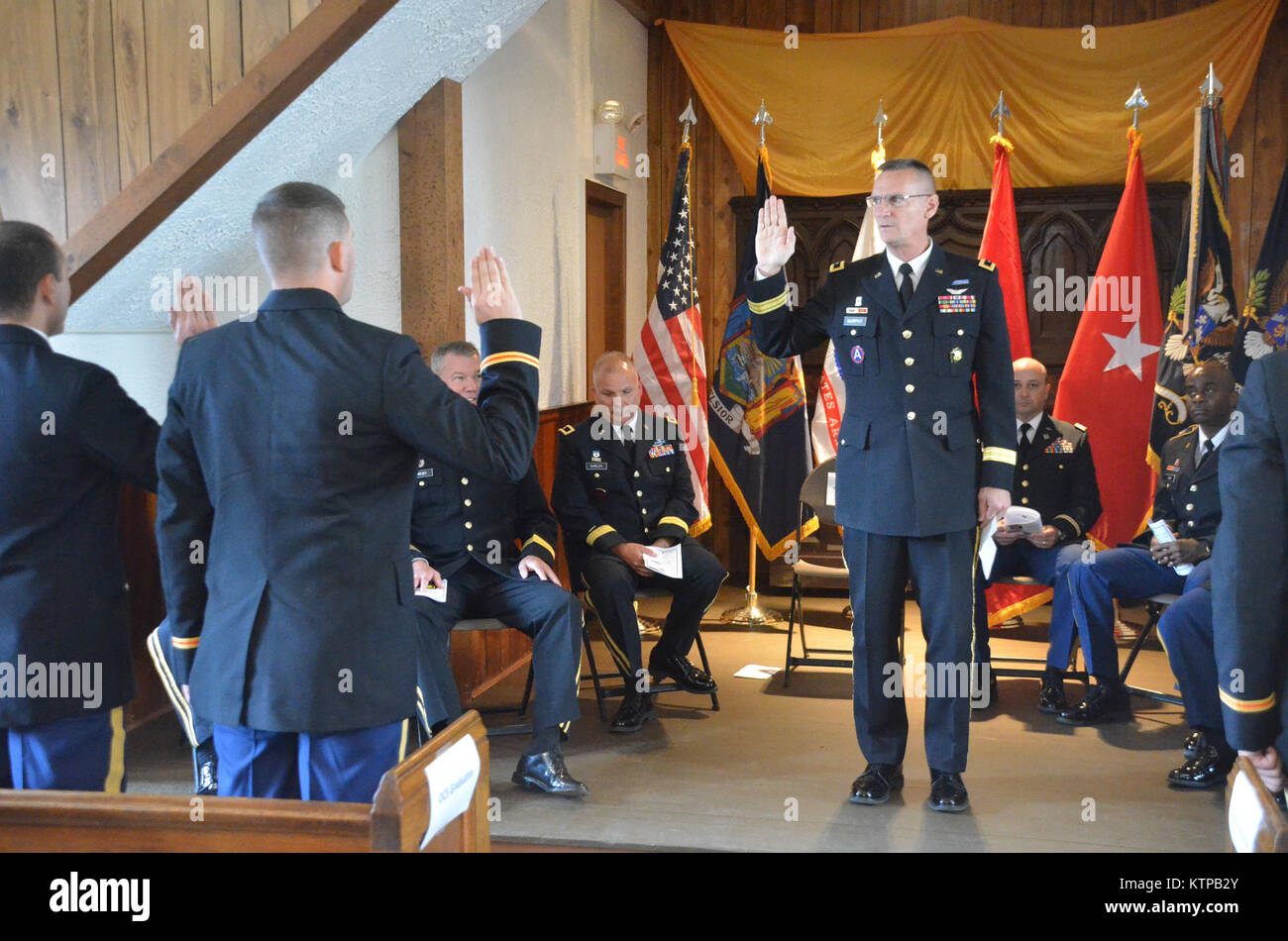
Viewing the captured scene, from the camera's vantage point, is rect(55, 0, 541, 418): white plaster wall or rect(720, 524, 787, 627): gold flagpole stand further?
rect(720, 524, 787, 627): gold flagpole stand

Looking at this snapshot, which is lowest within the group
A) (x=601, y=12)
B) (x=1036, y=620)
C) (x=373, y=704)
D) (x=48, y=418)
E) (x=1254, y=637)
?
(x=1036, y=620)

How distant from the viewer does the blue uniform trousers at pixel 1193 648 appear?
3516mm

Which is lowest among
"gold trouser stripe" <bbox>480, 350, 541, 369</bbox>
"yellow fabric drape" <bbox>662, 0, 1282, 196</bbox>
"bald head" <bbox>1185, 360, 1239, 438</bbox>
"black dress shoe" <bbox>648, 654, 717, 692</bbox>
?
"black dress shoe" <bbox>648, 654, 717, 692</bbox>

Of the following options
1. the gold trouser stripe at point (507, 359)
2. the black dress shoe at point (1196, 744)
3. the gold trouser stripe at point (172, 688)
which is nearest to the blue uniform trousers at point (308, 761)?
the gold trouser stripe at point (507, 359)

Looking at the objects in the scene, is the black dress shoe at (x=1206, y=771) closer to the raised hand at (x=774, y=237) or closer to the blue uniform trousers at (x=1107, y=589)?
the blue uniform trousers at (x=1107, y=589)

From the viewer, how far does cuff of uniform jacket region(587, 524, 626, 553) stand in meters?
4.09

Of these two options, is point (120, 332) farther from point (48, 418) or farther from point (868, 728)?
point (868, 728)

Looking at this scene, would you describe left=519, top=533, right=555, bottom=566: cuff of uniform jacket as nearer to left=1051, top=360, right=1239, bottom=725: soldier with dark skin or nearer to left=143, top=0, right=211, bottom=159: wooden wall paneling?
left=143, top=0, right=211, bottom=159: wooden wall paneling

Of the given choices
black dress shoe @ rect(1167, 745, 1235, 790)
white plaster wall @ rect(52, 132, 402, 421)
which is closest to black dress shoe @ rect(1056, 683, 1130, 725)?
black dress shoe @ rect(1167, 745, 1235, 790)

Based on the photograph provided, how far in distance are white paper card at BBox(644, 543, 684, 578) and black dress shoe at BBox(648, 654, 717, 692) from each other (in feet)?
1.14

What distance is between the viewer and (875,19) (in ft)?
20.8

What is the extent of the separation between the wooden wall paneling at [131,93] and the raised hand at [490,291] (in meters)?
1.71

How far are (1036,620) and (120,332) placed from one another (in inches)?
173

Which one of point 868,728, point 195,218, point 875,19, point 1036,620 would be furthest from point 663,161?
point 868,728
